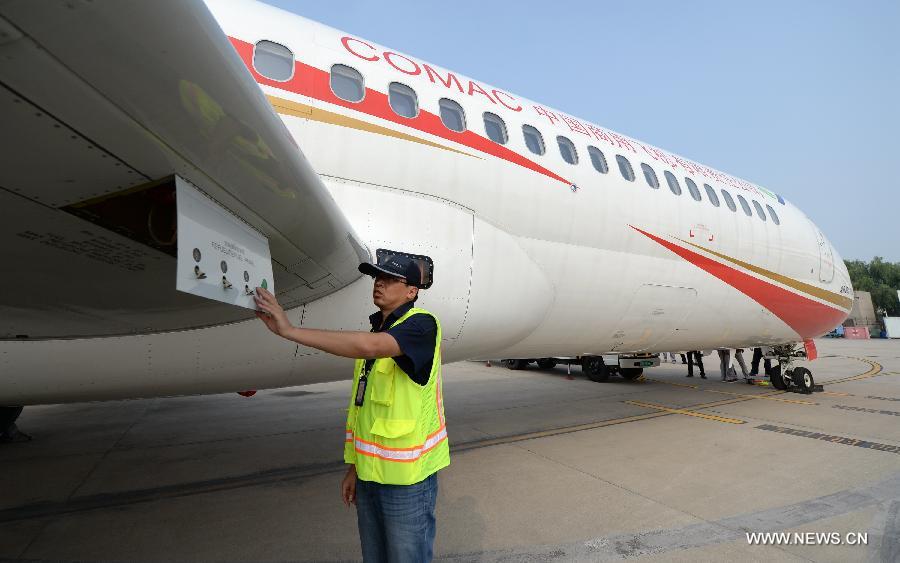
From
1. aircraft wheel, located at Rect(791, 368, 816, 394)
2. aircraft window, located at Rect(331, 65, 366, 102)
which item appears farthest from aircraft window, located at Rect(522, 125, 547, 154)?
aircraft wheel, located at Rect(791, 368, 816, 394)

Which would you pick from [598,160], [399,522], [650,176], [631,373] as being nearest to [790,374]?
[631,373]

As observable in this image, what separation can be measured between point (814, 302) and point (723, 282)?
3796 millimetres

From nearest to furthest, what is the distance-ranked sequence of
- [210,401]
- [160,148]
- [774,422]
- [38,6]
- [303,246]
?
1. [38,6]
2. [160,148]
3. [303,246]
4. [774,422]
5. [210,401]

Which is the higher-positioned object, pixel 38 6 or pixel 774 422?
pixel 38 6

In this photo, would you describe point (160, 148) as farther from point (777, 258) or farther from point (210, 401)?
point (210, 401)

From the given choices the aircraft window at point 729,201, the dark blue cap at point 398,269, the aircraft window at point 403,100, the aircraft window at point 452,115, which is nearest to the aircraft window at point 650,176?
the aircraft window at point 729,201

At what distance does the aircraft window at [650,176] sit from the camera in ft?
22.5

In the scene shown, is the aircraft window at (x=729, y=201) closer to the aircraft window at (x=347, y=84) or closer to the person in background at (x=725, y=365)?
the aircraft window at (x=347, y=84)

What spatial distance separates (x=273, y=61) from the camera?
395cm

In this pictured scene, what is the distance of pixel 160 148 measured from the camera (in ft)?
4.78

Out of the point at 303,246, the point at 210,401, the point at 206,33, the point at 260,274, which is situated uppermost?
the point at 206,33

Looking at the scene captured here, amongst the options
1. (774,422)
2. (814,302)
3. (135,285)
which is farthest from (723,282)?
(135,285)

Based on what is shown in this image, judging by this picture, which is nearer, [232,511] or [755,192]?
[232,511]

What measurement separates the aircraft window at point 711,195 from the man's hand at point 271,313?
7828 mm
